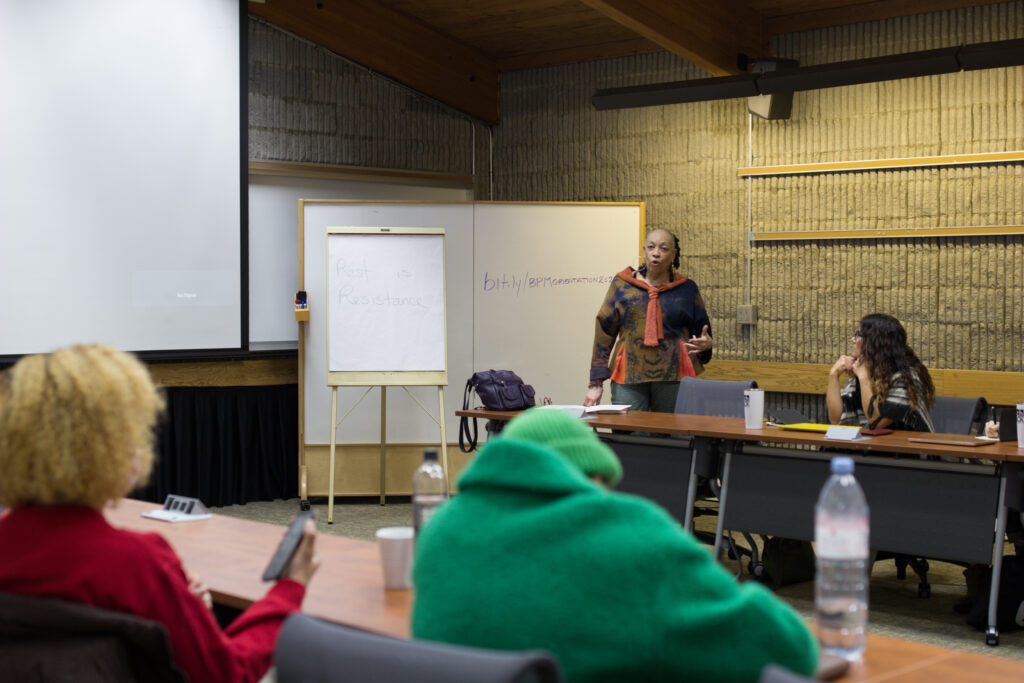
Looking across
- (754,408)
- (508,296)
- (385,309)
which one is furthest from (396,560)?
(508,296)

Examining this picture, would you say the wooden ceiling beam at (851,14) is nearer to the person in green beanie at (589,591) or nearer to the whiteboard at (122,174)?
the whiteboard at (122,174)

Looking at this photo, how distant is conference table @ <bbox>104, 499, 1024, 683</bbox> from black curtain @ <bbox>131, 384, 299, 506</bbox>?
3.50m

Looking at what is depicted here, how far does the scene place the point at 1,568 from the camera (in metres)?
1.47

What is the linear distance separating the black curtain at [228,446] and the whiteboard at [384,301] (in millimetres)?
770

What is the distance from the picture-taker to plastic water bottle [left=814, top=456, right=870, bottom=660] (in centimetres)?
158

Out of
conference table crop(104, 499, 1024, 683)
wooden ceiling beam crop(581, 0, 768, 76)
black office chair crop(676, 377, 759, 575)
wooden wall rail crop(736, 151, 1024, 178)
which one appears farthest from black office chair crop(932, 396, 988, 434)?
conference table crop(104, 499, 1024, 683)

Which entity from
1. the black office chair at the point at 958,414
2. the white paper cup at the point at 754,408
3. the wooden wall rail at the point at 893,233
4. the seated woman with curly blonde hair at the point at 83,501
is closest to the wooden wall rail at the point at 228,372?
the wooden wall rail at the point at 893,233

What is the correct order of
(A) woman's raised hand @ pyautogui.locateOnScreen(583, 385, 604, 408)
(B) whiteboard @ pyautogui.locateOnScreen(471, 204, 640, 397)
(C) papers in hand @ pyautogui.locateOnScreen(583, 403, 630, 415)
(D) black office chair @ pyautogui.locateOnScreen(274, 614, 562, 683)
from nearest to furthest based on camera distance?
(D) black office chair @ pyautogui.locateOnScreen(274, 614, 562, 683)
(C) papers in hand @ pyautogui.locateOnScreen(583, 403, 630, 415)
(A) woman's raised hand @ pyautogui.locateOnScreen(583, 385, 604, 408)
(B) whiteboard @ pyautogui.locateOnScreen(471, 204, 640, 397)

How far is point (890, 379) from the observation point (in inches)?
180

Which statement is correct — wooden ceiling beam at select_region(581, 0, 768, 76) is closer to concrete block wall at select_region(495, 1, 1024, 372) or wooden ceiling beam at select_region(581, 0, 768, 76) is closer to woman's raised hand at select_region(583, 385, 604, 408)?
concrete block wall at select_region(495, 1, 1024, 372)

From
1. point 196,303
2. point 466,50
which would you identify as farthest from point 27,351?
point 466,50

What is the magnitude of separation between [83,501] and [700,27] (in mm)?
5428

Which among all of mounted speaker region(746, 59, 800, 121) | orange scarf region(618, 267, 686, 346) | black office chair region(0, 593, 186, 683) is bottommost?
black office chair region(0, 593, 186, 683)

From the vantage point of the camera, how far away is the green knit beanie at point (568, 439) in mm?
1448
